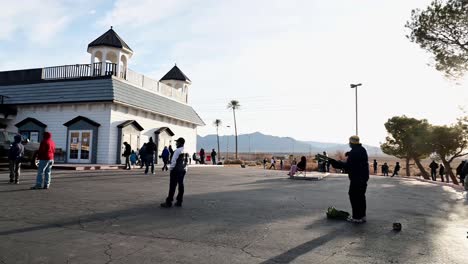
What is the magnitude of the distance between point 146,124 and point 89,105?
485cm

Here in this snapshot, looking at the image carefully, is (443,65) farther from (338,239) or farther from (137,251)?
(137,251)

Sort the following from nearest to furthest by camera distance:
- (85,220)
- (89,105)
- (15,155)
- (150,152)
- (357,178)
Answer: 1. (85,220)
2. (357,178)
3. (15,155)
4. (150,152)
5. (89,105)

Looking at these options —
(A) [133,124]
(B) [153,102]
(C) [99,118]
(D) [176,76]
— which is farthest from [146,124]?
(D) [176,76]

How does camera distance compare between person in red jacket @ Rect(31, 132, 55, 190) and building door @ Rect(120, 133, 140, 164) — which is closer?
person in red jacket @ Rect(31, 132, 55, 190)

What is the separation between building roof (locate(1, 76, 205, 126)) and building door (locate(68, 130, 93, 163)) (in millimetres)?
2315

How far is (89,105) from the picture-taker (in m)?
25.2

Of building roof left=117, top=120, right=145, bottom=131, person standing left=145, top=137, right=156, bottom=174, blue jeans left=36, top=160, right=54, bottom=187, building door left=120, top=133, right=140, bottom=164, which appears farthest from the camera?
building door left=120, top=133, right=140, bottom=164

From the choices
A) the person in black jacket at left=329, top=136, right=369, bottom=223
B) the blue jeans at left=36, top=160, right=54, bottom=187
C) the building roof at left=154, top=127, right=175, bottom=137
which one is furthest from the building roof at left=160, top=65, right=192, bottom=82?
the person in black jacket at left=329, top=136, right=369, bottom=223

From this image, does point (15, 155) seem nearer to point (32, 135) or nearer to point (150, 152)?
point (150, 152)

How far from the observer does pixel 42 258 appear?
4285 millimetres

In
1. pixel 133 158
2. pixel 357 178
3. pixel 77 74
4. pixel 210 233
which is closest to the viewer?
pixel 210 233

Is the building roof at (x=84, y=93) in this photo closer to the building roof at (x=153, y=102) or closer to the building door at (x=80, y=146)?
the building roof at (x=153, y=102)

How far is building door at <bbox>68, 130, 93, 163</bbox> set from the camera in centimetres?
2503

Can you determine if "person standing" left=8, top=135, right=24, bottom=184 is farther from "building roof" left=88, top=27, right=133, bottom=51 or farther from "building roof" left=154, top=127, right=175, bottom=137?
"building roof" left=154, top=127, right=175, bottom=137
